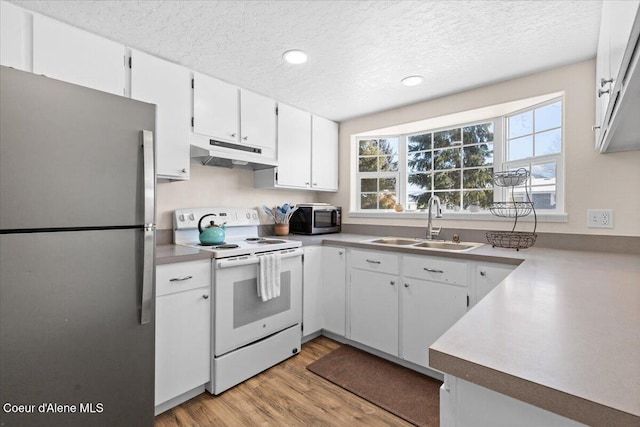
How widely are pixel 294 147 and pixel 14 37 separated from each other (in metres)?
1.94

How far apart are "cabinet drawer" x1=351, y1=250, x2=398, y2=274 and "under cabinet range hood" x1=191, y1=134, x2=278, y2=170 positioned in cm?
108

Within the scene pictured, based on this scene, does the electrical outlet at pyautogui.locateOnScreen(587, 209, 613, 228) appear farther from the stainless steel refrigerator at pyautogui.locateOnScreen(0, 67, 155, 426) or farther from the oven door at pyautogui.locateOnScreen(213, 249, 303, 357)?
A: the stainless steel refrigerator at pyautogui.locateOnScreen(0, 67, 155, 426)

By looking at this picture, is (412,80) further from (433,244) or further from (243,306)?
(243,306)

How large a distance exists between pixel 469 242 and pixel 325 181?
1552 mm

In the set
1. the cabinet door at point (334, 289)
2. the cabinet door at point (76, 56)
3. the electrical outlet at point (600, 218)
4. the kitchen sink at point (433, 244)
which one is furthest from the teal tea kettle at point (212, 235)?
the electrical outlet at point (600, 218)

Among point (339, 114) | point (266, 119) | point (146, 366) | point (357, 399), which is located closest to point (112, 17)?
point (266, 119)

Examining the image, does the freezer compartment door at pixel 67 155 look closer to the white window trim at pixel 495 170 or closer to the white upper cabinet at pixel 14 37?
→ the white upper cabinet at pixel 14 37

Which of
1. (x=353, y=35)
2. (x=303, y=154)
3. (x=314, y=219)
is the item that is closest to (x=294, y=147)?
(x=303, y=154)

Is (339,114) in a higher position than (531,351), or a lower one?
higher

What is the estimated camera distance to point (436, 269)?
2057 millimetres

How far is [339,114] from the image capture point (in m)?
3.20

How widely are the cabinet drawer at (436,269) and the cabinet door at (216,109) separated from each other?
1673mm

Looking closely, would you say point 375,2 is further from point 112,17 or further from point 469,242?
point 469,242

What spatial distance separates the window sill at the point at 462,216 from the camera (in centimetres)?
214
